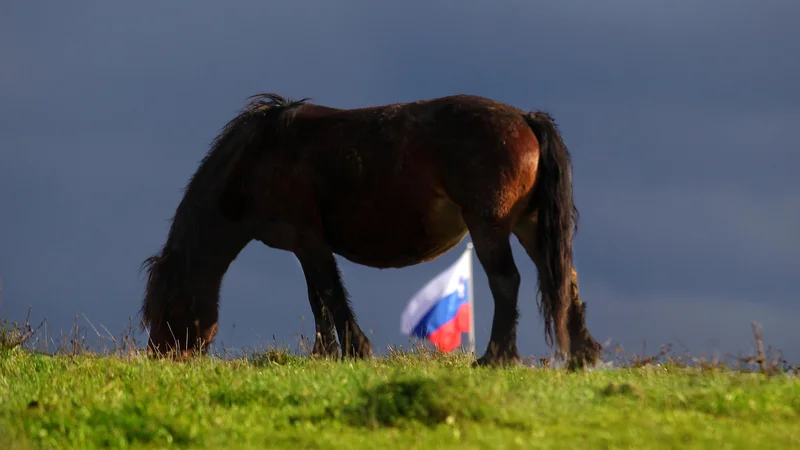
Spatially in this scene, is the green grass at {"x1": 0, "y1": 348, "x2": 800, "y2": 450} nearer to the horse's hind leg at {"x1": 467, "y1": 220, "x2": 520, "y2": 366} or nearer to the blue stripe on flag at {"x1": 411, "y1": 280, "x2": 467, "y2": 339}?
the horse's hind leg at {"x1": 467, "y1": 220, "x2": 520, "y2": 366}

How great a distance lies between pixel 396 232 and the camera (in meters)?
10.9

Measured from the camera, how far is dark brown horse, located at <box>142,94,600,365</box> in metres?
9.83

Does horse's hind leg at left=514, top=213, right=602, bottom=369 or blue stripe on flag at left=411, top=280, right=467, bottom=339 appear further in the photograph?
blue stripe on flag at left=411, top=280, right=467, bottom=339

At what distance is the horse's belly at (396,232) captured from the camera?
10461 millimetres

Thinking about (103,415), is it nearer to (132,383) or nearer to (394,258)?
(132,383)

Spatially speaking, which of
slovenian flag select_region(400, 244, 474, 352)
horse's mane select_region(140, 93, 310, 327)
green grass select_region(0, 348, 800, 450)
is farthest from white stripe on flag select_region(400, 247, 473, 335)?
green grass select_region(0, 348, 800, 450)

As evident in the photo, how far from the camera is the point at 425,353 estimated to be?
1170 centimetres

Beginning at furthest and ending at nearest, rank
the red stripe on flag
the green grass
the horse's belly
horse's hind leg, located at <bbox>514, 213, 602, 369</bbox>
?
the red stripe on flag < the horse's belly < horse's hind leg, located at <bbox>514, 213, 602, 369</bbox> < the green grass

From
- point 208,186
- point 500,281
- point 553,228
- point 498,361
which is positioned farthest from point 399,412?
point 208,186

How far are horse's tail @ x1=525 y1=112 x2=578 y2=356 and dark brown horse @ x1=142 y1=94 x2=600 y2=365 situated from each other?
1cm

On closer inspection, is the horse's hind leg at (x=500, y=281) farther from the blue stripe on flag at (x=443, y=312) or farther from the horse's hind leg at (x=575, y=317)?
the blue stripe on flag at (x=443, y=312)

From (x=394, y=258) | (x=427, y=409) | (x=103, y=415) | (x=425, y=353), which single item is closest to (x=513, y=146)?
(x=394, y=258)

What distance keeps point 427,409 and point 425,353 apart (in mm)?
5340

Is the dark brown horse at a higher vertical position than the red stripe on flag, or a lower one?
higher
